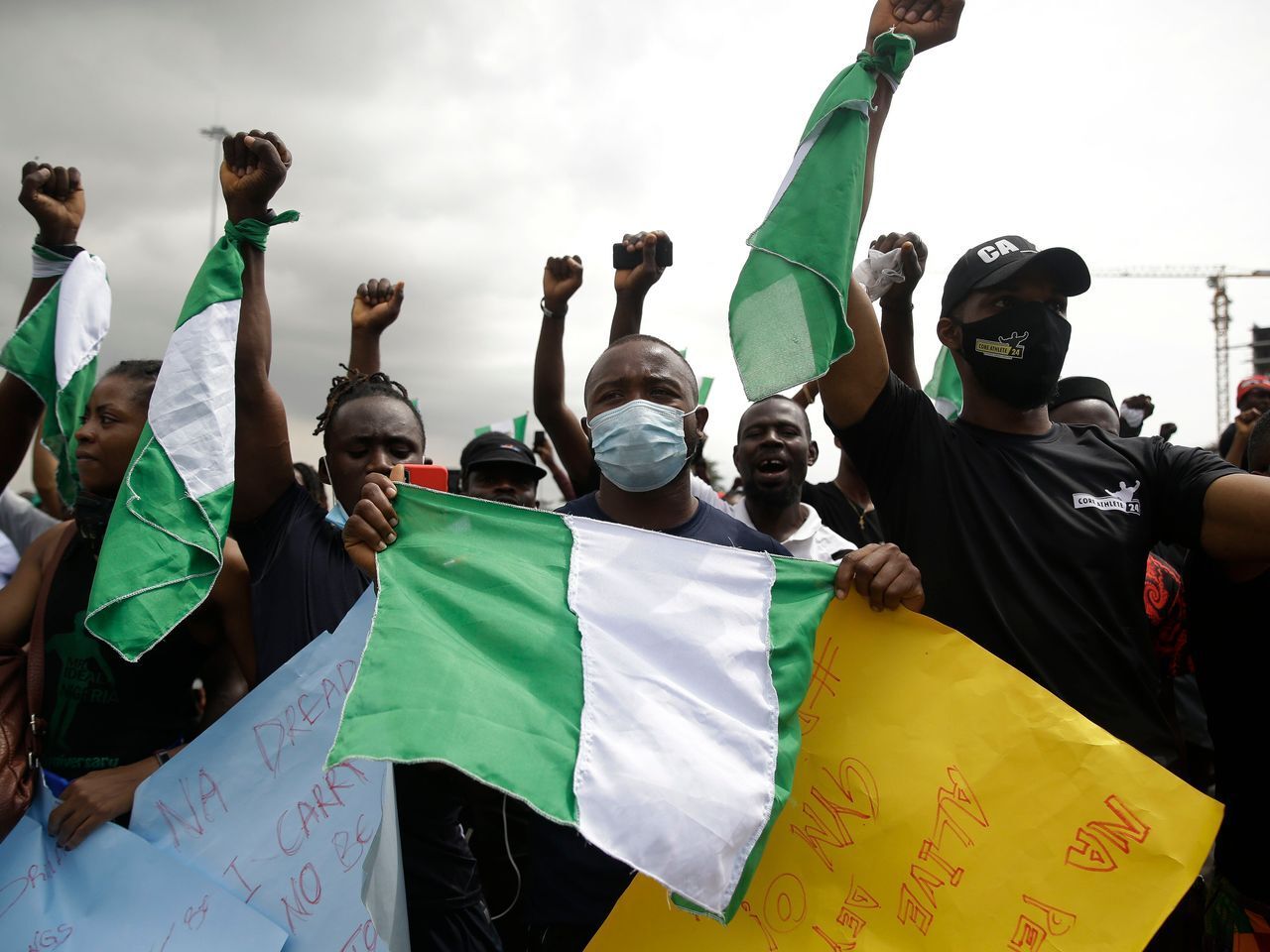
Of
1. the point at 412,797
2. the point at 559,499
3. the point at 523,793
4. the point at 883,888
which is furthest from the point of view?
the point at 559,499

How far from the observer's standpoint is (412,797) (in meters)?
2.48

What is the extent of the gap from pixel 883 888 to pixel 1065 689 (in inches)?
26.9

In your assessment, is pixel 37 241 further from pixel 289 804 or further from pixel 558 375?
pixel 289 804

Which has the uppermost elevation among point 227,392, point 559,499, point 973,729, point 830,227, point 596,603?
point 830,227

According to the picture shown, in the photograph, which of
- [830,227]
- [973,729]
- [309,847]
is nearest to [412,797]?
[309,847]

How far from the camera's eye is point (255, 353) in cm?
278

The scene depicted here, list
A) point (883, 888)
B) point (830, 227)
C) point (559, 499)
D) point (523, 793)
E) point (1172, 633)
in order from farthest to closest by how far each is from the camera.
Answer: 1. point (559, 499)
2. point (1172, 633)
3. point (830, 227)
4. point (883, 888)
5. point (523, 793)

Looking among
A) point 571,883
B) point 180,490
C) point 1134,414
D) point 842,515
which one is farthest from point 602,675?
point 1134,414

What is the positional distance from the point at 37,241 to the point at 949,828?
161 inches

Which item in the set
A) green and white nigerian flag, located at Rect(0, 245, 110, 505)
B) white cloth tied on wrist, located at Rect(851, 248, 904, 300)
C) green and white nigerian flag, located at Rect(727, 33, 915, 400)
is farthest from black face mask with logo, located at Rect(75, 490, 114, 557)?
white cloth tied on wrist, located at Rect(851, 248, 904, 300)

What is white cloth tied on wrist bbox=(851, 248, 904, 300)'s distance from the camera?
2.75m

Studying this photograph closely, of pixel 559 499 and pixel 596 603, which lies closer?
pixel 596 603

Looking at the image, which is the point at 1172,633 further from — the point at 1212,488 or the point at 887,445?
the point at 887,445

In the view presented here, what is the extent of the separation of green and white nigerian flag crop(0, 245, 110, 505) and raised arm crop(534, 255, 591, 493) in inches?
75.5
